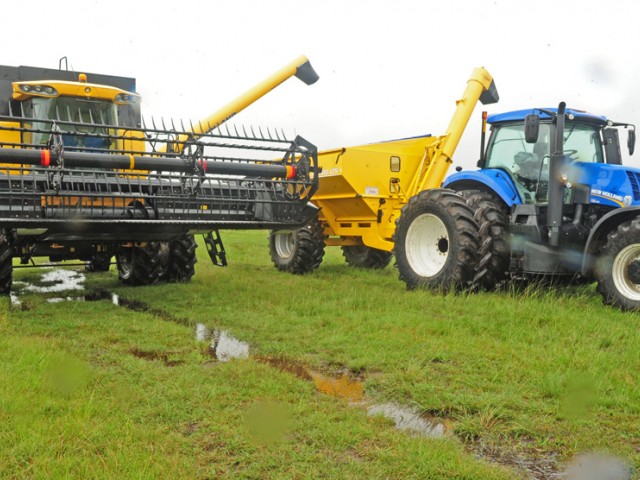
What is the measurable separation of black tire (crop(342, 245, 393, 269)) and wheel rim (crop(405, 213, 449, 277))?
124 inches

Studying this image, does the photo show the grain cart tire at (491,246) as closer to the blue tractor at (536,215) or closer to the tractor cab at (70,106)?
the blue tractor at (536,215)

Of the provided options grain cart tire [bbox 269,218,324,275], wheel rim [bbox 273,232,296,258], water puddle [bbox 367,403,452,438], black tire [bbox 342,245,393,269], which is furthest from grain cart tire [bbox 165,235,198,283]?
water puddle [bbox 367,403,452,438]

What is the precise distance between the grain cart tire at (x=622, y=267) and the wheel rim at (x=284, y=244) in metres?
5.97

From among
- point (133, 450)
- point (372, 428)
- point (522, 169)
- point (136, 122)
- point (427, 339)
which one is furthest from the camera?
point (136, 122)

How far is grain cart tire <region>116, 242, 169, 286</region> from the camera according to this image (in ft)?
31.0

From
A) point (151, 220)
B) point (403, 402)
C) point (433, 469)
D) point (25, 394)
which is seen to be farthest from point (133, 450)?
point (151, 220)

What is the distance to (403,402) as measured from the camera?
4.16 meters

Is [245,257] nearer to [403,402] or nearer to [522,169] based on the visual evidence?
[522,169]

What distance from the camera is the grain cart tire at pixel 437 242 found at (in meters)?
7.83

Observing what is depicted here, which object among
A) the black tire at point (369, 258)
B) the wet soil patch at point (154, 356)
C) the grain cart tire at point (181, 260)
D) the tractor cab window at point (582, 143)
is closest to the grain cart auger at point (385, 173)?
the black tire at point (369, 258)

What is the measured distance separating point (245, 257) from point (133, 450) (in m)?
12.5

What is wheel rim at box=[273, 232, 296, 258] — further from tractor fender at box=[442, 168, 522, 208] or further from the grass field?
the grass field

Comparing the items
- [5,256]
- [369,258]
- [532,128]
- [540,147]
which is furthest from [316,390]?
[369,258]

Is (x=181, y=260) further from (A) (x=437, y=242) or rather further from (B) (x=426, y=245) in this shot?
(A) (x=437, y=242)
